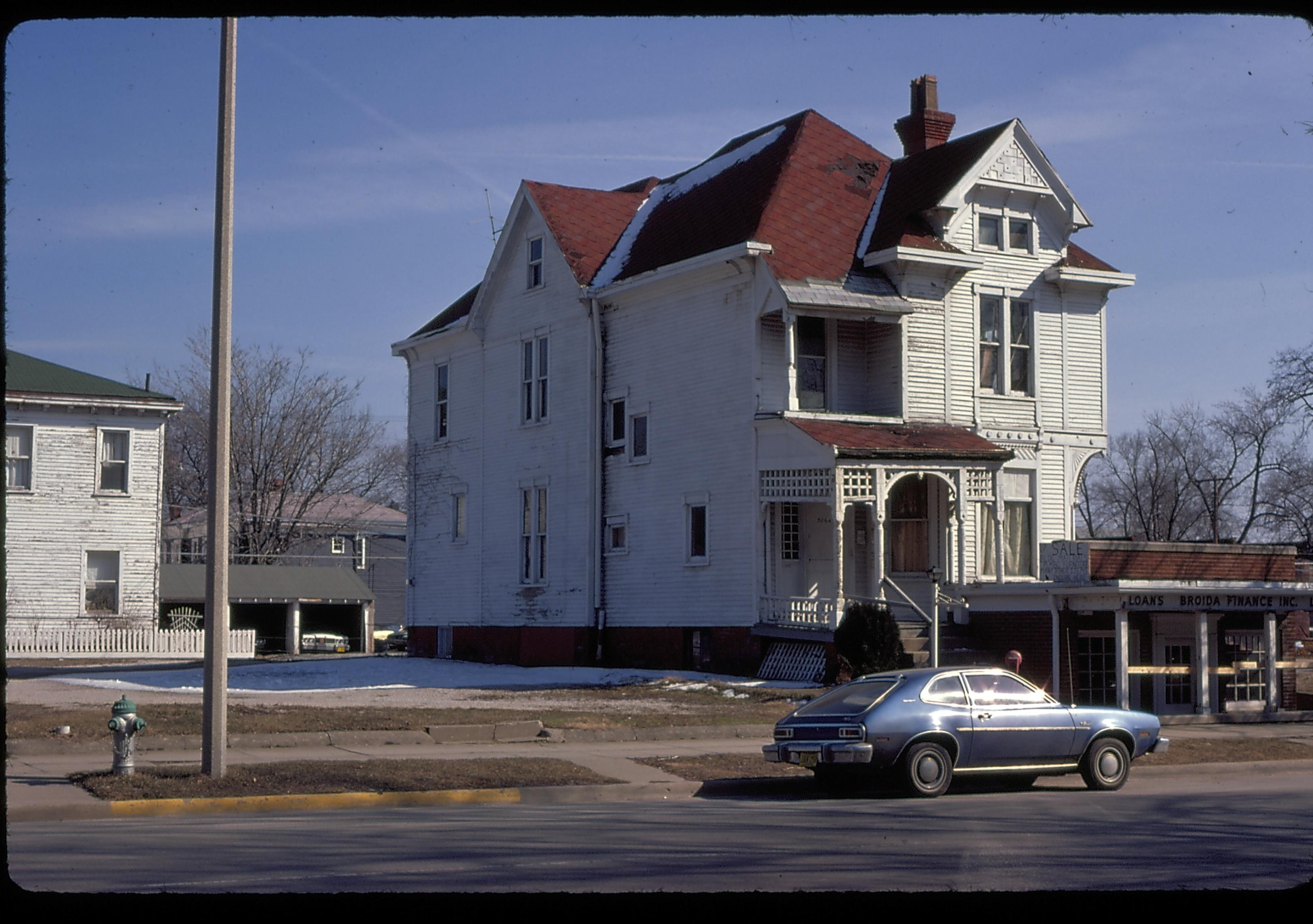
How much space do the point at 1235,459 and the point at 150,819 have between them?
75.8 metres

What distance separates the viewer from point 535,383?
3762 cm

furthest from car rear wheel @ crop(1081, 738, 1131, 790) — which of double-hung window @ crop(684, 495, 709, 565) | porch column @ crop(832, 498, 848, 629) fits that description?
double-hung window @ crop(684, 495, 709, 565)

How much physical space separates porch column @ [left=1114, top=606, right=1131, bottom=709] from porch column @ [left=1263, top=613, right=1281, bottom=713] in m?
3.55

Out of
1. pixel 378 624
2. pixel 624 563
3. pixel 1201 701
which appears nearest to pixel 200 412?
pixel 378 624

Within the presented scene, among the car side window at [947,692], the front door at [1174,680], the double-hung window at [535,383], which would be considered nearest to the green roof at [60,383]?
the double-hung window at [535,383]

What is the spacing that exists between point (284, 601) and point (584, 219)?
34056 mm

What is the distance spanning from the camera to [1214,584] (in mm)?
27547

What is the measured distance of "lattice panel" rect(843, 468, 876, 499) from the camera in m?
29.7

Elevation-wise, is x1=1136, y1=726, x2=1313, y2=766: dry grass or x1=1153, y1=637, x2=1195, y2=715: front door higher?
x1=1153, y1=637, x2=1195, y2=715: front door

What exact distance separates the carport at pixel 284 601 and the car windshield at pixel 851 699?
48627 mm

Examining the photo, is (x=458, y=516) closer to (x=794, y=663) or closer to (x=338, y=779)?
(x=794, y=663)

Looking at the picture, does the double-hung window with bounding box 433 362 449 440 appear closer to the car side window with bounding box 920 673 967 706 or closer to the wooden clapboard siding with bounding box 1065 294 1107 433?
the wooden clapboard siding with bounding box 1065 294 1107 433

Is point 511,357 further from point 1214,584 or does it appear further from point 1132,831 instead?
point 1132,831

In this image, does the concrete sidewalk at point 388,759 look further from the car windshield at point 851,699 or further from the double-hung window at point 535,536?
the double-hung window at point 535,536
